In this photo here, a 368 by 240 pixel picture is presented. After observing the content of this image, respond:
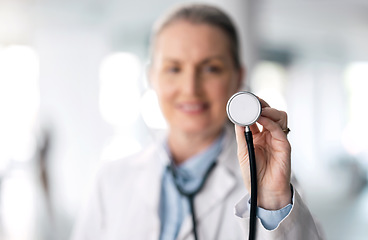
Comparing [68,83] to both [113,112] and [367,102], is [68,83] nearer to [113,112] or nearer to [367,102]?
[113,112]

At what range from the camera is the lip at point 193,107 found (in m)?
0.75

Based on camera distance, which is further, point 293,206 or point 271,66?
point 271,66

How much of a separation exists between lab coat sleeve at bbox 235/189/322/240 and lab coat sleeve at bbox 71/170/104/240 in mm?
467

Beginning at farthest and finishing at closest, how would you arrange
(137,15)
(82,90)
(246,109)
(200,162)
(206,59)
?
(137,15) → (82,90) → (200,162) → (206,59) → (246,109)

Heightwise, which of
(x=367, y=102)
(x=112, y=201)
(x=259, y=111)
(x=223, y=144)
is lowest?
(x=367, y=102)

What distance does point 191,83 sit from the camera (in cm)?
72

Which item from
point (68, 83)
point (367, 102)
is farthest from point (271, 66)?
point (68, 83)

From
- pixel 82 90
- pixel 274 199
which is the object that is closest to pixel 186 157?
pixel 274 199

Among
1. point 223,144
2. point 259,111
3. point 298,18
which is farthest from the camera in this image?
point 298,18

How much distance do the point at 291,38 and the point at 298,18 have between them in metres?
0.95

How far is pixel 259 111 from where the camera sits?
0.42m

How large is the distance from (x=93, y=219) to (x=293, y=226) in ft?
1.78

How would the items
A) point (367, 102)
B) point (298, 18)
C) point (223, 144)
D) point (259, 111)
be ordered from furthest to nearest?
point (367, 102)
point (298, 18)
point (223, 144)
point (259, 111)

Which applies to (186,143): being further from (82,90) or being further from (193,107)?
(82,90)
